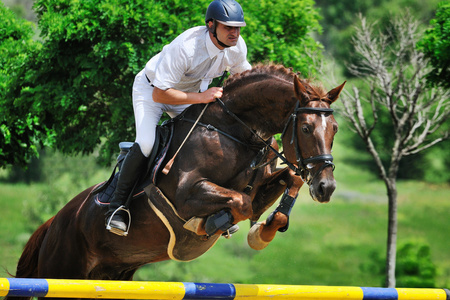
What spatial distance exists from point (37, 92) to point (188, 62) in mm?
4635

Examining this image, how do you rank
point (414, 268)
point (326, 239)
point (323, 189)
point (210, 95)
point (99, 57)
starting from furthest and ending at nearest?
1. point (326, 239)
2. point (414, 268)
3. point (99, 57)
4. point (210, 95)
5. point (323, 189)

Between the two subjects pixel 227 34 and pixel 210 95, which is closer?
pixel 227 34

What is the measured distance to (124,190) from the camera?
20.4 ft

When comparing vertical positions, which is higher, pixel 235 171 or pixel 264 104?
pixel 264 104

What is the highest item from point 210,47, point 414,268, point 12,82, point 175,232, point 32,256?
point 210,47

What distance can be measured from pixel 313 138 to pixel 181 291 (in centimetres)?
157

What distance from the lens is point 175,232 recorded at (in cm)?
604

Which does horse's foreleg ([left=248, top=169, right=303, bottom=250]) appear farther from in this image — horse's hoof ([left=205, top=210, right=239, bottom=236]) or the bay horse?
horse's hoof ([left=205, top=210, right=239, bottom=236])

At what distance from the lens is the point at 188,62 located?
594 cm

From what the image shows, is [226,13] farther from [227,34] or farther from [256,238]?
[256,238]

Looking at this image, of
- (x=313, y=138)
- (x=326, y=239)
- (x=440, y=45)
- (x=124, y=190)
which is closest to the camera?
(x=313, y=138)

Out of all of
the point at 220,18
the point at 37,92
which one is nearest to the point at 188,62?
the point at 220,18

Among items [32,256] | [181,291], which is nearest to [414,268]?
[32,256]

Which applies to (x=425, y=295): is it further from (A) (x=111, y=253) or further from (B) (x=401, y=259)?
(B) (x=401, y=259)
